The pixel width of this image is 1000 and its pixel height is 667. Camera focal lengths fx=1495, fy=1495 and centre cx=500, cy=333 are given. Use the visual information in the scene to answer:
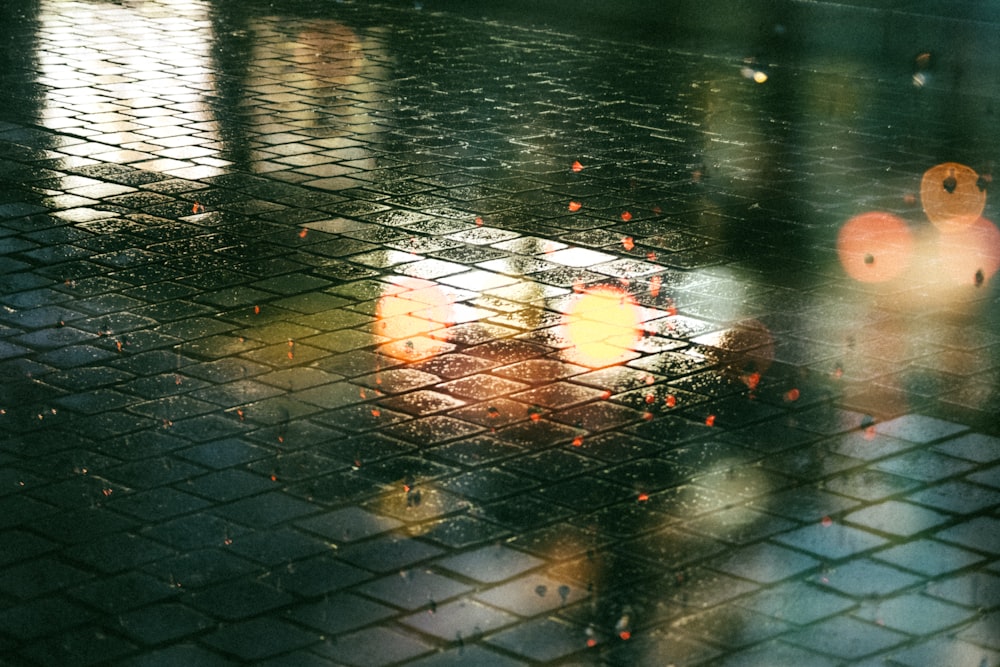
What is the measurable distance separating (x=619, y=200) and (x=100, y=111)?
450cm

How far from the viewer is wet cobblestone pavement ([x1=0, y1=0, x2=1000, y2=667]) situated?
454cm

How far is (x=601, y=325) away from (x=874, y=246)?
2.15m

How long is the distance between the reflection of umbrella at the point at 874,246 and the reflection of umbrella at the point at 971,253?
0.21 m

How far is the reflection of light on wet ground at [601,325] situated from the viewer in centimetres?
675

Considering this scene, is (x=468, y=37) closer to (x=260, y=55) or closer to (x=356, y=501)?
(x=260, y=55)

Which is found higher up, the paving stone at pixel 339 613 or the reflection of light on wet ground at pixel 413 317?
the reflection of light on wet ground at pixel 413 317

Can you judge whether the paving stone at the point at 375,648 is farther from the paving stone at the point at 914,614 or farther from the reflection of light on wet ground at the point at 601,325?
the reflection of light on wet ground at the point at 601,325

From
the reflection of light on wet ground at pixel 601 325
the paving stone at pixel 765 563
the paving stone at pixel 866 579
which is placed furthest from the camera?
the reflection of light on wet ground at pixel 601 325

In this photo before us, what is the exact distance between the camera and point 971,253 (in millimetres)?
8328

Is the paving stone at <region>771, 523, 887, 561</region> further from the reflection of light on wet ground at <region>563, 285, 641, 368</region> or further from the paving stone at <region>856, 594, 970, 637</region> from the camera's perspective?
the reflection of light on wet ground at <region>563, 285, 641, 368</region>

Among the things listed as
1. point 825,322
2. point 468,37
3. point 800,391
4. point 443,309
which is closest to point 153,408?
point 443,309

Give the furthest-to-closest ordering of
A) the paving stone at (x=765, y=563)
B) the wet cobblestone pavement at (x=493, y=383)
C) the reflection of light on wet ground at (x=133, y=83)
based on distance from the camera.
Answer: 1. the reflection of light on wet ground at (x=133, y=83)
2. the paving stone at (x=765, y=563)
3. the wet cobblestone pavement at (x=493, y=383)

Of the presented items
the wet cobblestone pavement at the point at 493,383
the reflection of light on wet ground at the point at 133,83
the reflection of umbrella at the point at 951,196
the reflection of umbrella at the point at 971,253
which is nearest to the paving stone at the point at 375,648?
the wet cobblestone pavement at the point at 493,383

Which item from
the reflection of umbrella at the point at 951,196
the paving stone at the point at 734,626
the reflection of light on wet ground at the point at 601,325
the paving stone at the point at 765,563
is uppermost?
the reflection of umbrella at the point at 951,196
